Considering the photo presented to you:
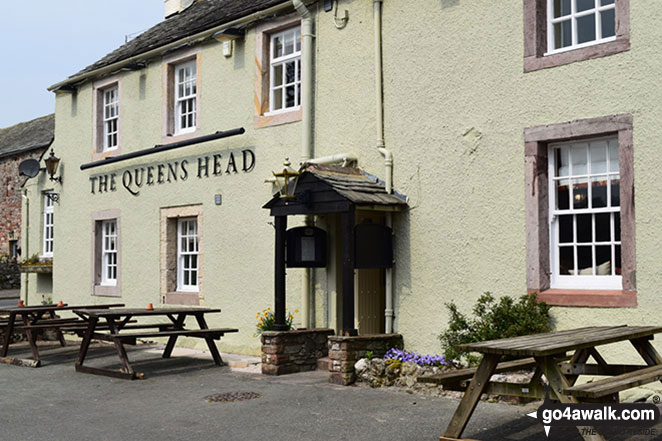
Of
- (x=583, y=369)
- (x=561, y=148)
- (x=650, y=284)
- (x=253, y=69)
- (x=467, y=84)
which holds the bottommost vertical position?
(x=583, y=369)

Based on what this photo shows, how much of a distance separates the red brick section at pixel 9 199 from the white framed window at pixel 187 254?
51.9 ft

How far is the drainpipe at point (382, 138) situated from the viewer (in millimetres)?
10328

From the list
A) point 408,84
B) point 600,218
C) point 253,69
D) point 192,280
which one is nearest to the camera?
point 600,218

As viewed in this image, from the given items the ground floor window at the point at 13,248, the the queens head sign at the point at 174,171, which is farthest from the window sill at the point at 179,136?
the ground floor window at the point at 13,248

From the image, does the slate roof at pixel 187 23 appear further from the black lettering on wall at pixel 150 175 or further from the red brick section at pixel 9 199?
the red brick section at pixel 9 199

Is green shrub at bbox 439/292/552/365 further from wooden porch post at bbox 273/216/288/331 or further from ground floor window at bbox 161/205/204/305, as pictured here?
ground floor window at bbox 161/205/204/305

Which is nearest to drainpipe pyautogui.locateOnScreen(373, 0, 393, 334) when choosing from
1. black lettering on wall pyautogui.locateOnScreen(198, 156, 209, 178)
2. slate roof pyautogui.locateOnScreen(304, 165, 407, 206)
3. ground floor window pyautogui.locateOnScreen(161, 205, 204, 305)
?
slate roof pyautogui.locateOnScreen(304, 165, 407, 206)

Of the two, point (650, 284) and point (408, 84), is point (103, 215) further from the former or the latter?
point (650, 284)

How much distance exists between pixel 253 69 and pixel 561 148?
18.9 ft

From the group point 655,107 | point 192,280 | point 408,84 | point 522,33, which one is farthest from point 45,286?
point 655,107

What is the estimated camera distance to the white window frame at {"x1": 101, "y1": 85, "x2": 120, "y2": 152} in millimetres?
16062

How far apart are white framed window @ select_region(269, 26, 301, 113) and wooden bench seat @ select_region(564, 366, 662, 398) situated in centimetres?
740

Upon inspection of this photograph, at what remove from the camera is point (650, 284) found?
7.96m

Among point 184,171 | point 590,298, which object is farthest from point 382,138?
point 184,171
